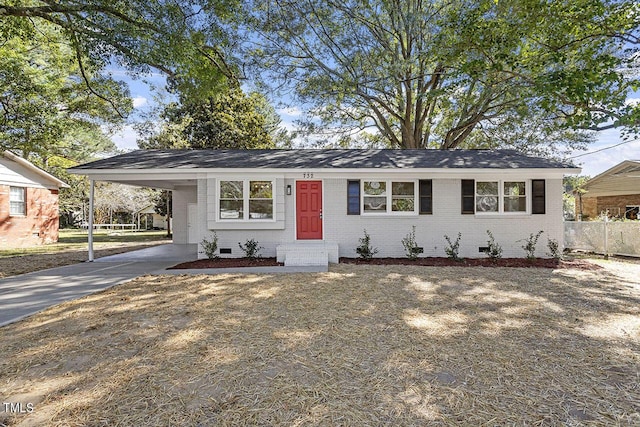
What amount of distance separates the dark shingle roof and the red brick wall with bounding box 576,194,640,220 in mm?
11912

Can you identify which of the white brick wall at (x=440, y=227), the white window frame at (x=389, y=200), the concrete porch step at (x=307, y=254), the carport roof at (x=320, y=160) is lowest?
the concrete porch step at (x=307, y=254)

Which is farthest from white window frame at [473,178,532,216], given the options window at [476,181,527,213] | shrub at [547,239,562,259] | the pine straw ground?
the pine straw ground

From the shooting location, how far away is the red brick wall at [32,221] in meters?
15.1

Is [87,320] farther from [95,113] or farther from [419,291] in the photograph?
[95,113]

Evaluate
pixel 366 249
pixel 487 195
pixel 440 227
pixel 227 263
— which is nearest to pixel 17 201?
pixel 227 263

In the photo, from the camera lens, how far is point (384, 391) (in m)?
2.88

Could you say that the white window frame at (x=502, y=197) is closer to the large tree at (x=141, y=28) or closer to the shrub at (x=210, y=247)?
the shrub at (x=210, y=247)

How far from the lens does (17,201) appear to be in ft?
51.7

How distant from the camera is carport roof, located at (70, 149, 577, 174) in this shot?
1020cm

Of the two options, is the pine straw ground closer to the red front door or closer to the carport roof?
the red front door

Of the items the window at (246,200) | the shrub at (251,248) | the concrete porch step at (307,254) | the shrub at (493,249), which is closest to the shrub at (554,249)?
the shrub at (493,249)

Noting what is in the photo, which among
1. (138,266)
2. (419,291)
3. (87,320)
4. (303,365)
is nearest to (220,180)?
(138,266)

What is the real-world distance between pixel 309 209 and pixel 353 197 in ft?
4.83

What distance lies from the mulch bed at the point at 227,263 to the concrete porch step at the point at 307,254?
16.5 inches
